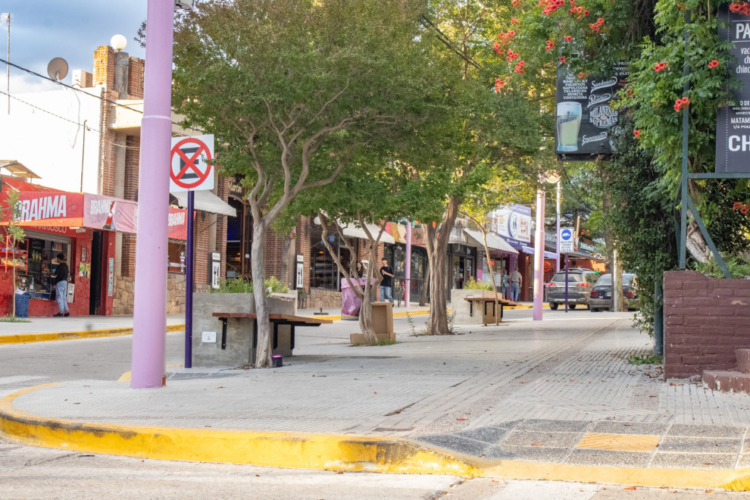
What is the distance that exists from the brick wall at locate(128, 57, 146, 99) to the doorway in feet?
15.3

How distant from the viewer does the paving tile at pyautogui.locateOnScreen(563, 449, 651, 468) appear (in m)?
4.99

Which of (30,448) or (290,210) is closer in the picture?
(30,448)

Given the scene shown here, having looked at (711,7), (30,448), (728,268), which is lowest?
(30,448)

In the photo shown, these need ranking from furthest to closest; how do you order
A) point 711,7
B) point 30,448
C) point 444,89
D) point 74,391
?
point 444,89, point 711,7, point 74,391, point 30,448

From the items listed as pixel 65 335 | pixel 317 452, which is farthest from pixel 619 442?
pixel 65 335

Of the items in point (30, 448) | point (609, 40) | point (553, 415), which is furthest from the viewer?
point (609, 40)

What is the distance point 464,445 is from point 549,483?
2.58ft

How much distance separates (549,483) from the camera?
15.8 ft

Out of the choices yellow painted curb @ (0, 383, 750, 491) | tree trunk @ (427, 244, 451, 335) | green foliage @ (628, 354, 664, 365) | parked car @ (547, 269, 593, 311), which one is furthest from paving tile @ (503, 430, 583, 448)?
parked car @ (547, 269, 593, 311)

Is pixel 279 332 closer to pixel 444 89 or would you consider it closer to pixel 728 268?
pixel 444 89

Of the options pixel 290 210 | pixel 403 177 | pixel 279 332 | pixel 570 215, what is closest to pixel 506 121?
pixel 403 177

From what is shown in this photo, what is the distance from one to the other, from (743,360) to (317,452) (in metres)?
5.07

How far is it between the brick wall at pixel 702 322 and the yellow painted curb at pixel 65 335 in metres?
12.1

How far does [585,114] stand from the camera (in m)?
11.6
